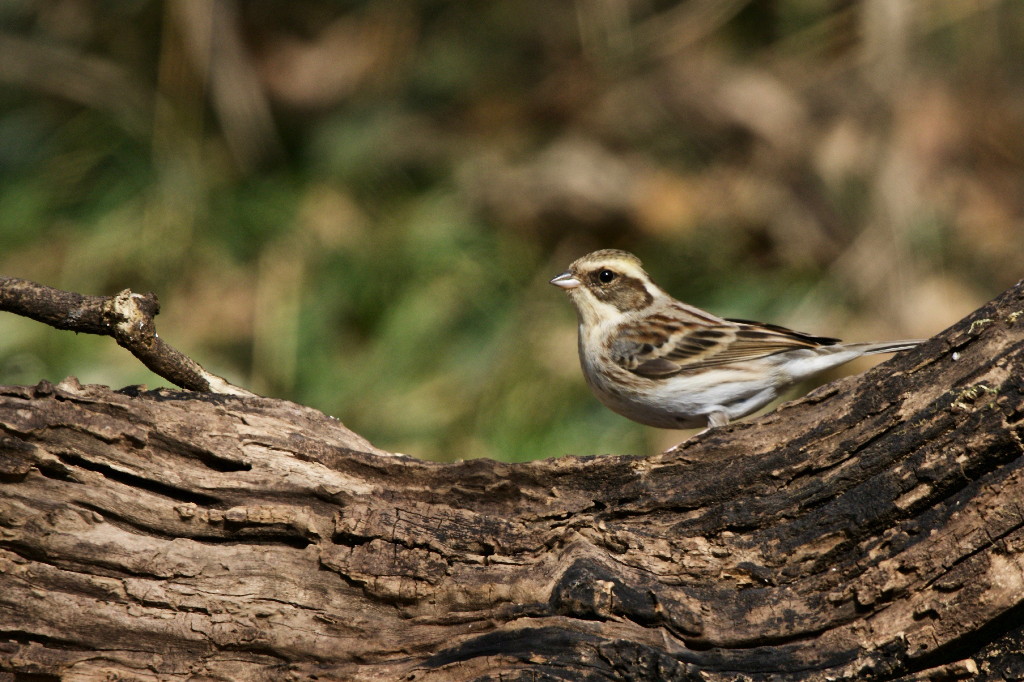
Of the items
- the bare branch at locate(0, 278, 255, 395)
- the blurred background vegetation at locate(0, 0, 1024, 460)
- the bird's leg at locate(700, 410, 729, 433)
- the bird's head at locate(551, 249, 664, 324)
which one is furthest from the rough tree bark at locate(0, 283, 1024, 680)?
the blurred background vegetation at locate(0, 0, 1024, 460)

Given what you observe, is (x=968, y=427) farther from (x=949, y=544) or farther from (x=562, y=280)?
(x=562, y=280)

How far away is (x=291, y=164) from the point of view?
7102 mm

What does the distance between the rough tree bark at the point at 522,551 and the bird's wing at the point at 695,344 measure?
4.02 ft

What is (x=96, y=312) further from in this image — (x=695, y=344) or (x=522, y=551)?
(x=695, y=344)

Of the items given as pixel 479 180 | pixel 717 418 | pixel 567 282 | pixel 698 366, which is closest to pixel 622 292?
pixel 567 282

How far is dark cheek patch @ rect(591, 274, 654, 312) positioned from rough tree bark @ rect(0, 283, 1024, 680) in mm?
1767

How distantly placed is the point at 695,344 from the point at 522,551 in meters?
1.77

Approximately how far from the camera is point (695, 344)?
→ 4031 mm

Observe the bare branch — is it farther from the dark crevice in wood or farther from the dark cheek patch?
the dark cheek patch

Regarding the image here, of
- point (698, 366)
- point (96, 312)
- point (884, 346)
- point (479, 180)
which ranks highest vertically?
point (479, 180)

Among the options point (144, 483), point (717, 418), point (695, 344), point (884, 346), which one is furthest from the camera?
point (695, 344)

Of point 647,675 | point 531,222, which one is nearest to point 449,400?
point 531,222

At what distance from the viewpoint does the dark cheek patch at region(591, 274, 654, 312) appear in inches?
Result: 172

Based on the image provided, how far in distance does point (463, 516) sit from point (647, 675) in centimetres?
65
